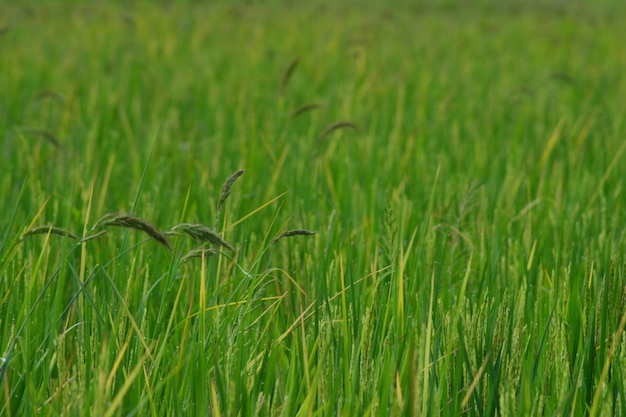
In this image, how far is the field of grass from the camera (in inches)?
49.8

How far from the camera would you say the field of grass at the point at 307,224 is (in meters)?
1.27

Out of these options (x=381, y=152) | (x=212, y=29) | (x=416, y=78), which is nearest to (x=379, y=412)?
(x=381, y=152)

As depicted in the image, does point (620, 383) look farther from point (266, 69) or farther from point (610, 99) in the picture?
point (266, 69)

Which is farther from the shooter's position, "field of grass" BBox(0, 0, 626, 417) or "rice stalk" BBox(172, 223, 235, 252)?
"field of grass" BBox(0, 0, 626, 417)

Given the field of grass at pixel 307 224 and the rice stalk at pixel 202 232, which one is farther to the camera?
the field of grass at pixel 307 224

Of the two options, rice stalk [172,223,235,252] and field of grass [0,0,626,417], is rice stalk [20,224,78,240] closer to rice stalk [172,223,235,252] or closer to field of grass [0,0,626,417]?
field of grass [0,0,626,417]

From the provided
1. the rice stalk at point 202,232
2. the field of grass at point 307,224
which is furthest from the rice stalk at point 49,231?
the rice stalk at point 202,232

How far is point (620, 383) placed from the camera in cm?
125

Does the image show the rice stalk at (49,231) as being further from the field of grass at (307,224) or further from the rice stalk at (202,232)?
the rice stalk at (202,232)

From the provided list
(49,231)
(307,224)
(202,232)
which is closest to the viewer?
(202,232)

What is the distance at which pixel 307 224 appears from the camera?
2.17m

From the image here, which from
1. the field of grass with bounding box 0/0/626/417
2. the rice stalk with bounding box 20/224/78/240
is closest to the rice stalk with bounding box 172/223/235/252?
the field of grass with bounding box 0/0/626/417

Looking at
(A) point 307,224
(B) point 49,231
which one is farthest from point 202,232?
(A) point 307,224

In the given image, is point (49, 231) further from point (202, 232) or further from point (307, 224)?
point (307, 224)
